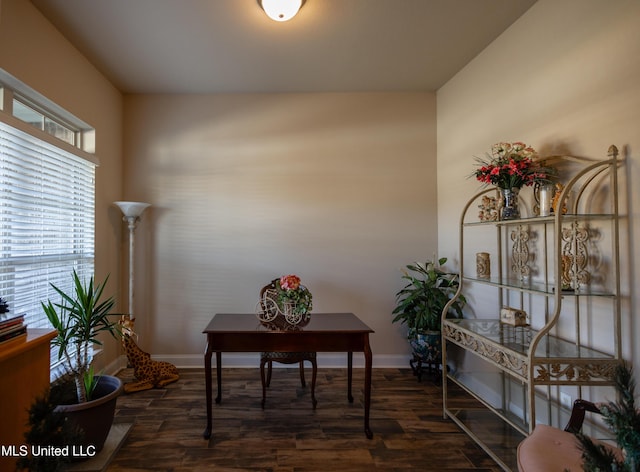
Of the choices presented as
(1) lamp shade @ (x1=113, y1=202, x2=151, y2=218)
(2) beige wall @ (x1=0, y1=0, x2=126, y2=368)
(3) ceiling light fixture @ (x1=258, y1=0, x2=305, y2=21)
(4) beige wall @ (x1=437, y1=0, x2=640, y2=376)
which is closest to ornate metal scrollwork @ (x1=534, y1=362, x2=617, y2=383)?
(4) beige wall @ (x1=437, y1=0, x2=640, y2=376)

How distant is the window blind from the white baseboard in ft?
3.84

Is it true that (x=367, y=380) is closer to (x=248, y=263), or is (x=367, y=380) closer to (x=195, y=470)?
(x=195, y=470)

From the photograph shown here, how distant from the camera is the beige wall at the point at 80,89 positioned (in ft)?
6.86

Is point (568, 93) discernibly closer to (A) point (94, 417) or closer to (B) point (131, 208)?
(A) point (94, 417)

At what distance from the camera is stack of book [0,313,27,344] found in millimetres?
1441

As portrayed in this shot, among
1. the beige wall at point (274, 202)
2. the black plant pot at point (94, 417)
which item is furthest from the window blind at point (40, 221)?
the black plant pot at point (94, 417)

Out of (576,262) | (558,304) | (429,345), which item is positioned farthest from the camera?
(429,345)

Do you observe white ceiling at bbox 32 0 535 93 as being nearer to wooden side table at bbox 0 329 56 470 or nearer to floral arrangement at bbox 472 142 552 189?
floral arrangement at bbox 472 142 552 189

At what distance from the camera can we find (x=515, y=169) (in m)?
1.97

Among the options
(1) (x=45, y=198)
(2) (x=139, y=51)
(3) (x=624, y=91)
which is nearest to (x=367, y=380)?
(3) (x=624, y=91)

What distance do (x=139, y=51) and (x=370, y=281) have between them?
3.03 meters

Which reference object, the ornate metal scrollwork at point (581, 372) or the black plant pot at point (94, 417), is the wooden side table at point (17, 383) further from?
the ornate metal scrollwork at point (581, 372)

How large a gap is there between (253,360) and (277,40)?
306 cm

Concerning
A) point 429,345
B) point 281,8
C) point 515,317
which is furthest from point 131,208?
point 515,317
